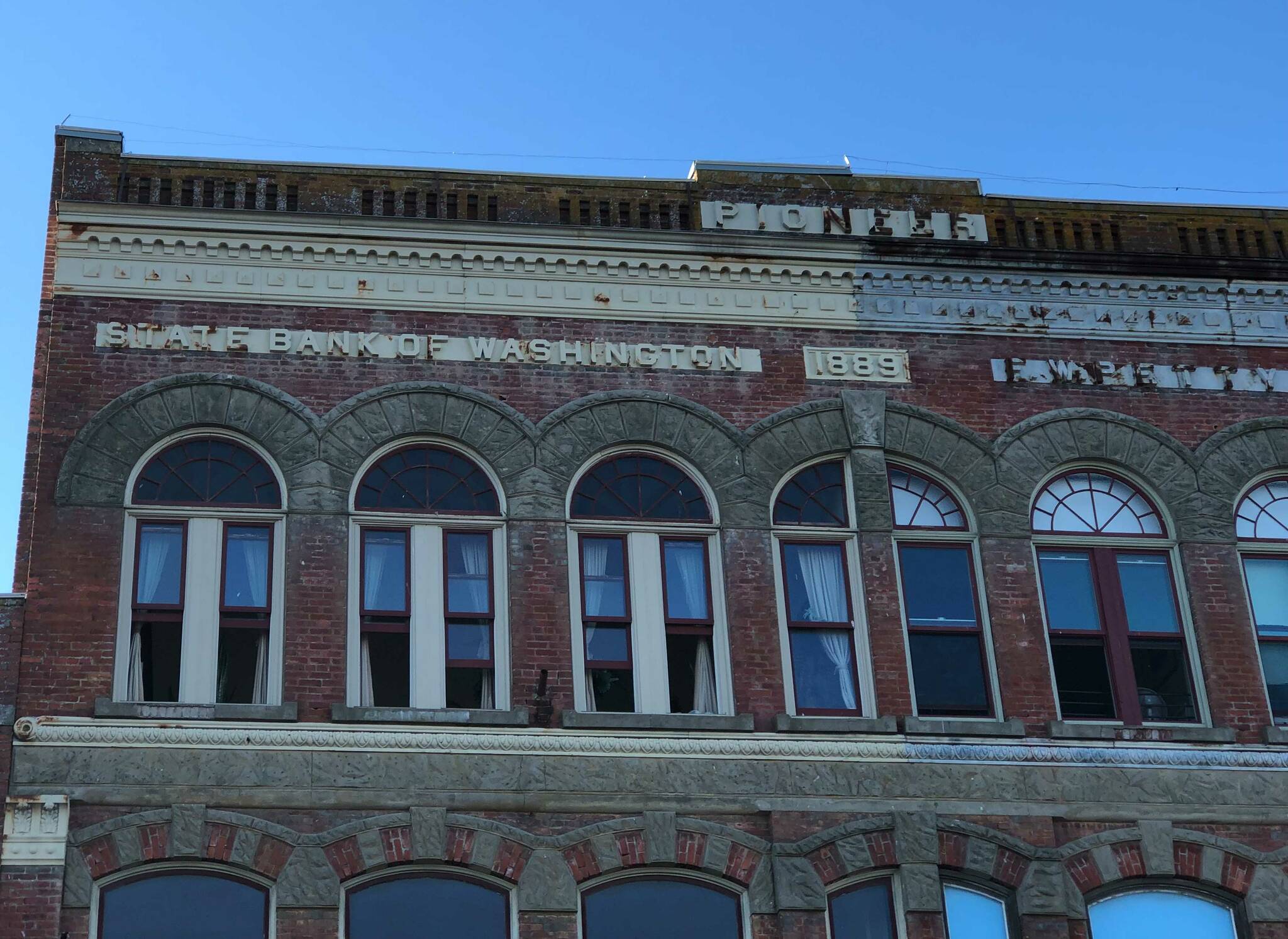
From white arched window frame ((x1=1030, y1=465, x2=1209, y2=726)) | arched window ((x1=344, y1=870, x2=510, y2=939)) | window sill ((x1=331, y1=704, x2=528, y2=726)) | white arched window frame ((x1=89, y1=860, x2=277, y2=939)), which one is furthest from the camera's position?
white arched window frame ((x1=1030, y1=465, x2=1209, y2=726))

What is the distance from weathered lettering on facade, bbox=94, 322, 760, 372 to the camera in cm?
2141

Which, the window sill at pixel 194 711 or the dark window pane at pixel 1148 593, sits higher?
the dark window pane at pixel 1148 593

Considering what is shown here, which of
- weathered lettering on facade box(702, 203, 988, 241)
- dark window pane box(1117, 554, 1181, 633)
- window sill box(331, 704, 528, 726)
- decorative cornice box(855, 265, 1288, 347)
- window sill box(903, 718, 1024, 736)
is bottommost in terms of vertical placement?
window sill box(903, 718, 1024, 736)

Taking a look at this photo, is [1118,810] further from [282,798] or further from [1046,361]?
[282,798]

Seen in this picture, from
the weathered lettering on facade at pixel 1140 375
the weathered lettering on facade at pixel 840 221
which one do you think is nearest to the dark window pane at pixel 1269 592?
the weathered lettering on facade at pixel 1140 375

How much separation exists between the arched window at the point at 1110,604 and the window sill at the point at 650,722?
384 centimetres

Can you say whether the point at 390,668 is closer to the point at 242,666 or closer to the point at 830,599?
the point at 242,666

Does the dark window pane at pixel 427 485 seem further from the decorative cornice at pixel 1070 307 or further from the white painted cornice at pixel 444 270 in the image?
the decorative cornice at pixel 1070 307

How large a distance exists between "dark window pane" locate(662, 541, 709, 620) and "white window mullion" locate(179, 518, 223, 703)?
4821 millimetres

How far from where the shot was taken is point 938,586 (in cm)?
2172

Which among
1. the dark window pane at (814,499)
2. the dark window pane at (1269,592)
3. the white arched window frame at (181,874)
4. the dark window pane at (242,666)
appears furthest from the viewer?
the dark window pane at (1269,592)

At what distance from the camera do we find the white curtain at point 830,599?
21016 mm

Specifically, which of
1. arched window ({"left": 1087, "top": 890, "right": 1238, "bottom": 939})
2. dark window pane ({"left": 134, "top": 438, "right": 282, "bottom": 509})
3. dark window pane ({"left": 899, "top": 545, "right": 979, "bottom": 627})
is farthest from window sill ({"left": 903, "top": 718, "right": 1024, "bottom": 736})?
dark window pane ({"left": 134, "top": 438, "right": 282, "bottom": 509})

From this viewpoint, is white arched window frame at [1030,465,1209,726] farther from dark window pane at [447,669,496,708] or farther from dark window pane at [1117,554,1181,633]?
dark window pane at [447,669,496,708]
